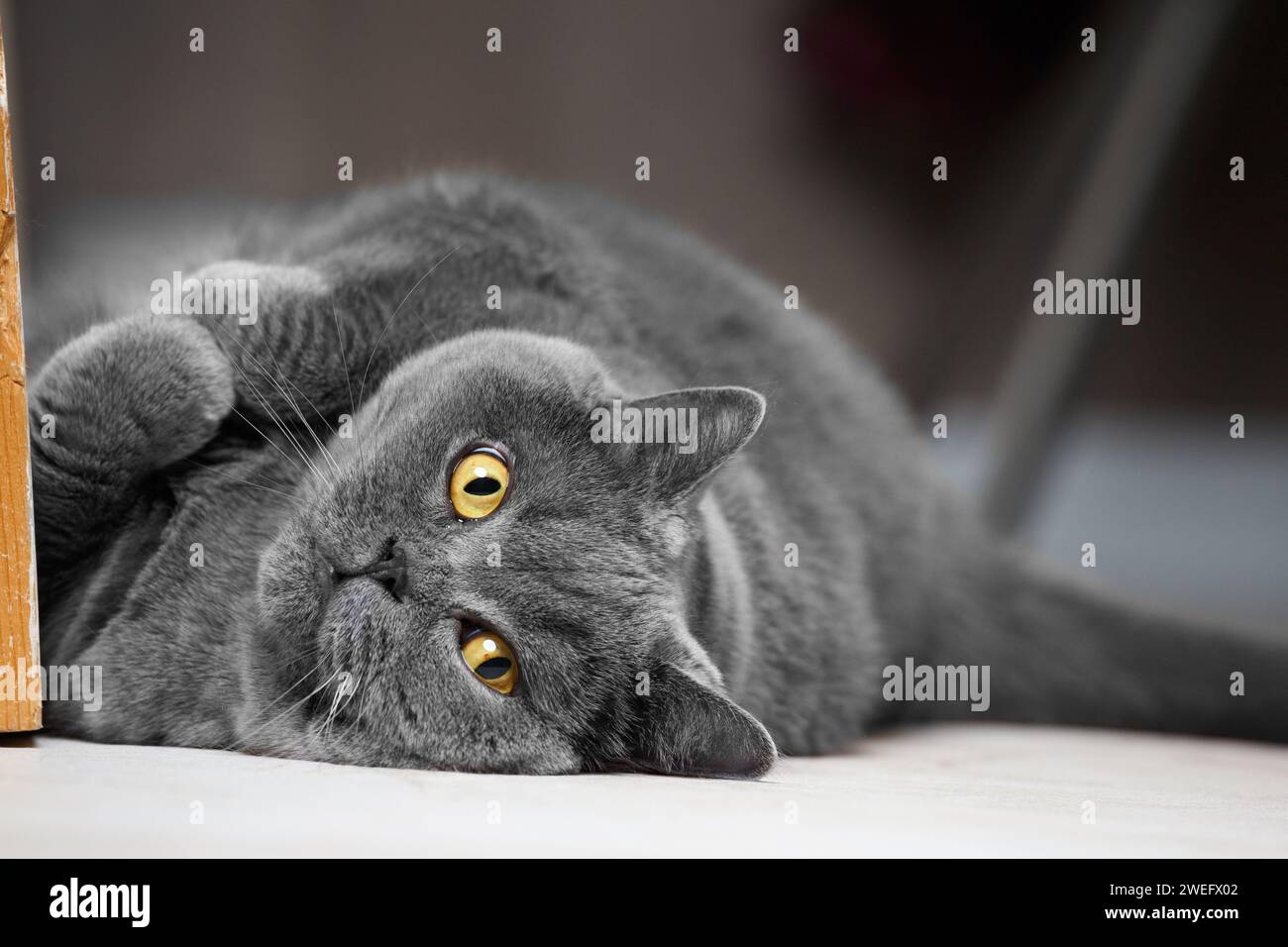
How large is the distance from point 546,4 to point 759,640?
6.72ft

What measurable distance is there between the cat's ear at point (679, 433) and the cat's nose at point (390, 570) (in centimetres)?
25

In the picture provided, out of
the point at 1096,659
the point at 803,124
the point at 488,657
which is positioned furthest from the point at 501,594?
the point at 803,124

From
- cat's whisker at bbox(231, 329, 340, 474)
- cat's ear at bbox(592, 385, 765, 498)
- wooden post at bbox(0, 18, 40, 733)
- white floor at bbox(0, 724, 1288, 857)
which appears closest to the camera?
white floor at bbox(0, 724, 1288, 857)

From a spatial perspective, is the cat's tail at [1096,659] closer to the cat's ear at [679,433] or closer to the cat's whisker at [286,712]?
the cat's ear at [679,433]

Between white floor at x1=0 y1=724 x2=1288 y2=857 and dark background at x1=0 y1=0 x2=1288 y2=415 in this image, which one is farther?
dark background at x1=0 y1=0 x2=1288 y2=415

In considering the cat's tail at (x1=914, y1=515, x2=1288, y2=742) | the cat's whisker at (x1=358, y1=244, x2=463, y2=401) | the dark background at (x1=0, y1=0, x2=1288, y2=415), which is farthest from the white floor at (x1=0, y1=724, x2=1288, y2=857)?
the dark background at (x1=0, y1=0, x2=1288, y2=415)

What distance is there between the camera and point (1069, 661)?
2.04m

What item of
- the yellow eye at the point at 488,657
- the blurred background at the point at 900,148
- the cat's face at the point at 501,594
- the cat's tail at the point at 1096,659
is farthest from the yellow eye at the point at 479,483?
the blurred background at the point at 900,148

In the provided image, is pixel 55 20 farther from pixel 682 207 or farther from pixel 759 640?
pixel 759 640

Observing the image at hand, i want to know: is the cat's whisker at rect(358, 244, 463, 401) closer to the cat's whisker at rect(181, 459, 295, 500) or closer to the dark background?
the cat's whisker at rect(181, 459, 295, 500)

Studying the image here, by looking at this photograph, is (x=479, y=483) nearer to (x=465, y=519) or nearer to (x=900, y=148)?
(x=465, y=519)

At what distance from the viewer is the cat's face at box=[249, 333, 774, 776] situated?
117 cm

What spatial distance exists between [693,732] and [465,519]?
307 mm

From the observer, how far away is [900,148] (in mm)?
3121
